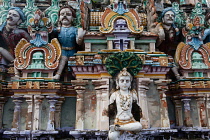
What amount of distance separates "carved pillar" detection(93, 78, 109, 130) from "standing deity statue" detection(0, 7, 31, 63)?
4.26 metres

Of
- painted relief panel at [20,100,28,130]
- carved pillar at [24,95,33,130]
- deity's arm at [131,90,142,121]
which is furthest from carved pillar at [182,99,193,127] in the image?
painted relief panel at [20,100,28,130]

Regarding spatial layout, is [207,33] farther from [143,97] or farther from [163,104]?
[143,97]

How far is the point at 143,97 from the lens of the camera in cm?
773

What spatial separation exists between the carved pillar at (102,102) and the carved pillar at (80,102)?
44cm

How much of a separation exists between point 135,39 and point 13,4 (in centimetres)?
697

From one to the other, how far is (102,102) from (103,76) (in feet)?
2.82

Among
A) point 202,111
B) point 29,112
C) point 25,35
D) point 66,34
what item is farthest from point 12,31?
point 202,111

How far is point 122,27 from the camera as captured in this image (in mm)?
8406

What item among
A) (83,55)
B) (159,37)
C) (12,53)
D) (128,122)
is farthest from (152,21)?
(12,53)

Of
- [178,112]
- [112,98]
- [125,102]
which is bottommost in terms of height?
[178,112]

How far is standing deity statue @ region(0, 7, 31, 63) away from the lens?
9.72m

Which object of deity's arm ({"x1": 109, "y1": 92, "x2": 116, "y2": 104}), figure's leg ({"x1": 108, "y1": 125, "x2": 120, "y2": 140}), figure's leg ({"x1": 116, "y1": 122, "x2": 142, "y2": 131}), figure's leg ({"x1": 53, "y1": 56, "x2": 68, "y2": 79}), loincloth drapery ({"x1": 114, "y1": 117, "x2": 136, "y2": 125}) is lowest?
figure's leg ({"x1": 108, "y1": 125, "x2": 120, "y2": 140})

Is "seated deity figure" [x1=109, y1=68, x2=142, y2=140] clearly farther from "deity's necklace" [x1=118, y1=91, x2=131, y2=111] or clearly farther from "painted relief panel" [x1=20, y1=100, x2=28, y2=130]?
"painted relief panel" [x1=20, y1=100, x2=28, y2=130]

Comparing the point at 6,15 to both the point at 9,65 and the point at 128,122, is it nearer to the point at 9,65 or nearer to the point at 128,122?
the point at 9,65
